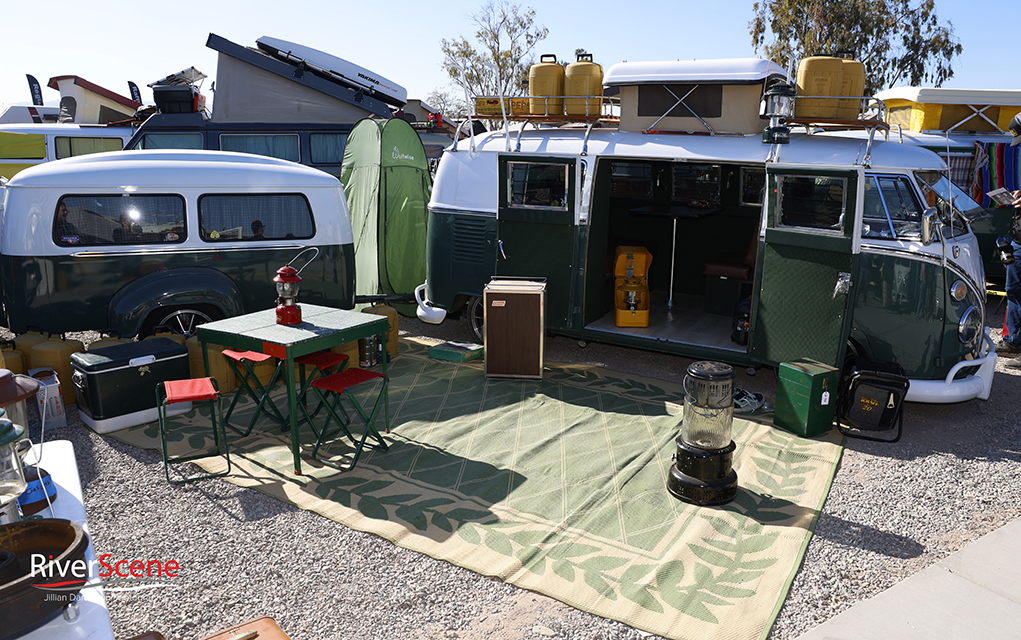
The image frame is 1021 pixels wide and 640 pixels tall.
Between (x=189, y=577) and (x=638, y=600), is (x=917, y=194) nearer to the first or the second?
(x=638, y=600)

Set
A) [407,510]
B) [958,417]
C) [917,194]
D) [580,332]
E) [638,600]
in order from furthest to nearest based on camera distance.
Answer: [580,332]
[958,417]
[917,194]
[407,510]
[638,600]

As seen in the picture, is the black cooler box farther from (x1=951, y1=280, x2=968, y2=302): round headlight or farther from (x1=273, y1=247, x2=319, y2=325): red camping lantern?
(x1=951, y1=280, x2=968, y2=302): round headlight

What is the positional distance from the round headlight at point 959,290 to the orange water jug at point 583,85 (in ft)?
11.9

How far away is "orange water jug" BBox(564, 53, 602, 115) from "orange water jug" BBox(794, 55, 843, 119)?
1.94m

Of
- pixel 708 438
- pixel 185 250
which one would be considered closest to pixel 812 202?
pixel 708 438

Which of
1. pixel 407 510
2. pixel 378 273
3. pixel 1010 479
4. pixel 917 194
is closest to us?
Result: pixel 407 510

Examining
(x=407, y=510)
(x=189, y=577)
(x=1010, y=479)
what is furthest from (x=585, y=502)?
(x=1010, y=479)

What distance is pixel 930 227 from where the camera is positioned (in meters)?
5.56

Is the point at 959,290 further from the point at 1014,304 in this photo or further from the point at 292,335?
the point at 292,335

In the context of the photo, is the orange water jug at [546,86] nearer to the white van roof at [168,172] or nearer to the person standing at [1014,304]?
the white van roof at [168,172]

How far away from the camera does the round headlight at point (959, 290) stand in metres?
5.61

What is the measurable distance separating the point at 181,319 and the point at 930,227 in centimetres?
671

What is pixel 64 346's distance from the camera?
6.37m

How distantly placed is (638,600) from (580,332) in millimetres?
3798
